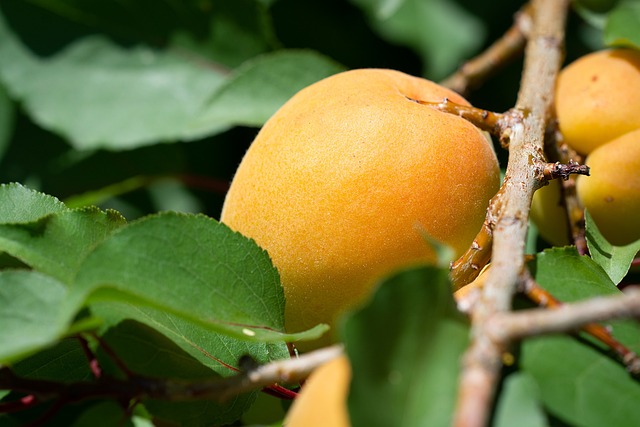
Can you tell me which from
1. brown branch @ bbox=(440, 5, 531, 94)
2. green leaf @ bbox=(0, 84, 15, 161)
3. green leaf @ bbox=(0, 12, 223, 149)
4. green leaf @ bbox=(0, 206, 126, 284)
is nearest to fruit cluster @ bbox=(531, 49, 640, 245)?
brown branch @ bbox=(440, 5, 531, 94)

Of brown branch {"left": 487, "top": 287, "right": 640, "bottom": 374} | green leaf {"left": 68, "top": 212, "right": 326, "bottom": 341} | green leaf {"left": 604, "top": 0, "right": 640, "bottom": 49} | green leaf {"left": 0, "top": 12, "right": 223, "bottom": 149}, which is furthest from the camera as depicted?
green leaf {"left": 0, "top": 12, "right": 223, "bottom": 149}

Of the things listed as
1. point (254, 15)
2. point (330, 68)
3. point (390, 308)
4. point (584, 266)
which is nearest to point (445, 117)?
point (584, 266)

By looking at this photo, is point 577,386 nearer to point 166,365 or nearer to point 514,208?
point 514,208

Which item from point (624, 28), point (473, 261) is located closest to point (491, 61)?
point (624, 28)

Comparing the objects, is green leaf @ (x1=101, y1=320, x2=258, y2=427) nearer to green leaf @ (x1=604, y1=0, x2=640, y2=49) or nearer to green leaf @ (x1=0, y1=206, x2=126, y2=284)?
green leaf @ (x1=0, y1=206, x2=126, y2=284)

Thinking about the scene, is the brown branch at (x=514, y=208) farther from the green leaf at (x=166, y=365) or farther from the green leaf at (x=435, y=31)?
the green leaf at (x=435, y=31)

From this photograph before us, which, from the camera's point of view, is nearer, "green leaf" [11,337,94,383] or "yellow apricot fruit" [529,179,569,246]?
"green leaf" [11,337,94,383]

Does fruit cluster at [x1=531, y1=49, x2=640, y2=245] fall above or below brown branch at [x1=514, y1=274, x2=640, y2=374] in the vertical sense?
above
